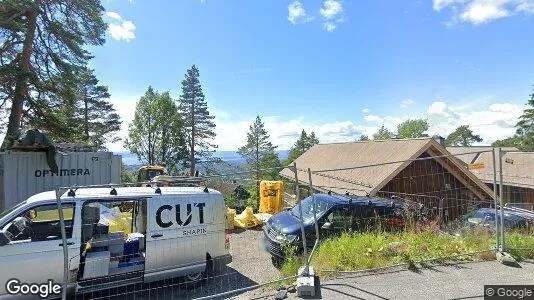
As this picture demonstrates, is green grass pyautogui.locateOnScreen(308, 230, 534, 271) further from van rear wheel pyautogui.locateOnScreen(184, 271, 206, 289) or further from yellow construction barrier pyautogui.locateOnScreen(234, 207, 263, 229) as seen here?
yellow construction barrier pyautogui.locateOnScreen(234, 207, 263, 229)

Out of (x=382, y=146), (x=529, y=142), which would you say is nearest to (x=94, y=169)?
(x=382, y=146)

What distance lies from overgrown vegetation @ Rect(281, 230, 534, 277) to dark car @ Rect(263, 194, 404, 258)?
115 centimetres

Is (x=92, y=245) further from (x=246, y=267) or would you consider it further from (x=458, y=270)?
(x=458, y=270)

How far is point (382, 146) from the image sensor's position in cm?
2041

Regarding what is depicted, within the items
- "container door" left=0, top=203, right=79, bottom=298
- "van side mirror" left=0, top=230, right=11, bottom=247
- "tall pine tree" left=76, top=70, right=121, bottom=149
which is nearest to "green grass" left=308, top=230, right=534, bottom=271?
"container door" left=0, top=203, right=79, bottom=298

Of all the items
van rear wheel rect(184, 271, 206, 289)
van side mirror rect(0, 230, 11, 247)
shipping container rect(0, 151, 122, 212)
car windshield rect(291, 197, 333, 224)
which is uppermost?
shipping container rect(0, 151, 122, 212)

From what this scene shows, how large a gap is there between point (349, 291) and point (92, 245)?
4688 millimetres

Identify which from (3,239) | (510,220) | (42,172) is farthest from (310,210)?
(42,172)

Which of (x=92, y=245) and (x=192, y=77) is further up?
(x=192, y=77)

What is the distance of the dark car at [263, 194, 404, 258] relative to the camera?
25.8 ft

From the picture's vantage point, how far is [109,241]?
646cm

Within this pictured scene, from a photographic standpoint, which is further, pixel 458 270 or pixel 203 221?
pixel 203 221

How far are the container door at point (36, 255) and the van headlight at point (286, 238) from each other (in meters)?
4.10

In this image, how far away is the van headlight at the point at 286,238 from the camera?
24.5 feet
